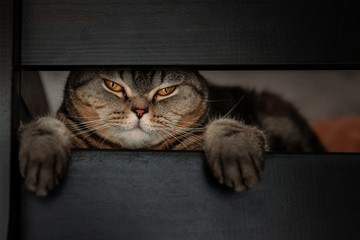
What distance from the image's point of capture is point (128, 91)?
47.8 inches

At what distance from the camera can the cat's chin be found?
1.19m

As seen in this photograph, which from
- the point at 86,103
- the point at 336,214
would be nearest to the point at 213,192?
the point at 336,214

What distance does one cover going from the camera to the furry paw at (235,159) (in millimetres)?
912

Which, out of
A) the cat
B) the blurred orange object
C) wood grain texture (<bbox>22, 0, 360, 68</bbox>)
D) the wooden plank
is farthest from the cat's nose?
the blurred orange object

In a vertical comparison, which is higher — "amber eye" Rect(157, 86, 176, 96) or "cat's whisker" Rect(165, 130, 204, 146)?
"amber eye" Rect(157, 86, 176, 96)

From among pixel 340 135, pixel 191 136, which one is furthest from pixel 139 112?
pixel 340 135

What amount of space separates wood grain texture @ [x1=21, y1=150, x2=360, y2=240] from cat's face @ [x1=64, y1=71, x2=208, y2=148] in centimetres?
25

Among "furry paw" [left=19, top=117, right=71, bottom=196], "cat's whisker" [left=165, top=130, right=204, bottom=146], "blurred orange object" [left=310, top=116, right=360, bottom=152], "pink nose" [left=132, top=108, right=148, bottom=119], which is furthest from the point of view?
"blurred orange object" [left=310, top=116, right=360, bottom=152]

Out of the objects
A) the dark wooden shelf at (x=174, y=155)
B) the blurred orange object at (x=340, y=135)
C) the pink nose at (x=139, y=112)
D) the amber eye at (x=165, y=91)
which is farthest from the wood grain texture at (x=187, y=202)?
the blurred orange object at (x=340, y=135)

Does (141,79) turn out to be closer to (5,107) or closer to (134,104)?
(134,104)

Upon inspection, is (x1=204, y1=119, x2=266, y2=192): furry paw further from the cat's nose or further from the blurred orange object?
the blurred orange object

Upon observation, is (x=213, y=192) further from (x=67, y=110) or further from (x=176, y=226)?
(x=67, y=110)

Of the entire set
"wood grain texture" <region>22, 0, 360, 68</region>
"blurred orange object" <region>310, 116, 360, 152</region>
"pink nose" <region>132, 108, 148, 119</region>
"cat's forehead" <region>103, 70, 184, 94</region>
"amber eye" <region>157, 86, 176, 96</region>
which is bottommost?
"blurred orange object" <region>310, 116, 360, 152</region>

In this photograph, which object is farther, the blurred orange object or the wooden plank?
the blurred orange object
